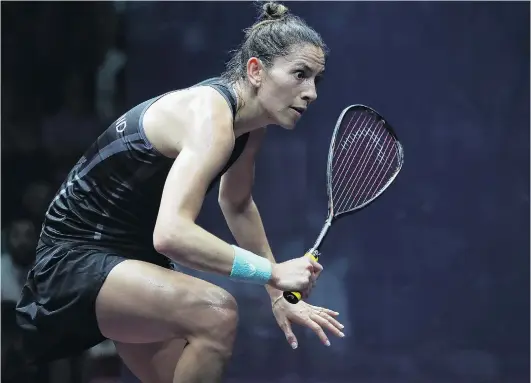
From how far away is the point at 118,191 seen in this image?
6.51 feet

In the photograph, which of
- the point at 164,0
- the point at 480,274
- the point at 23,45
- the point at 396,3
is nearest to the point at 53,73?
the point at 23,45

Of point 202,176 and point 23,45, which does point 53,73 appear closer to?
point 23,45

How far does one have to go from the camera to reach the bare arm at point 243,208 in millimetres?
2289

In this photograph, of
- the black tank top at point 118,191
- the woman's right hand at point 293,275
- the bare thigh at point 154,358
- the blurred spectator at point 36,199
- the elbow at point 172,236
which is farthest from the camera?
the blurred spectator at point 36,199

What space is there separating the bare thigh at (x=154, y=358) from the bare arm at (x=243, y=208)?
33 centimetres

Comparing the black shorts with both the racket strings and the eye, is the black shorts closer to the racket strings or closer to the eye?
the eye

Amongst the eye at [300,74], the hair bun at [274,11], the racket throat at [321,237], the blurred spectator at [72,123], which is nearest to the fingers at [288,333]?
the racket throat at [321,237]

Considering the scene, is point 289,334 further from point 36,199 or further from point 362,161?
point 36,199

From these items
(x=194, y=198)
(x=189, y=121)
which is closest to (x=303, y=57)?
(x=189, y=121)

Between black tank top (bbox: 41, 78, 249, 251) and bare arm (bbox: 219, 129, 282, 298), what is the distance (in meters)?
0.32

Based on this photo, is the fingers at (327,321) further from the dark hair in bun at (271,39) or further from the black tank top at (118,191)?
the dark hair in bun at (271,39)

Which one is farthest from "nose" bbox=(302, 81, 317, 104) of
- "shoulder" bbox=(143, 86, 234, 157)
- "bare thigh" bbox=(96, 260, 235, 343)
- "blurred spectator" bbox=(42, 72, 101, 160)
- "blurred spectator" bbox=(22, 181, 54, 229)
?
"blurred spectator" bbox=(22, 181, 54, 229)

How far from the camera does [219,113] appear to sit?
183 cm

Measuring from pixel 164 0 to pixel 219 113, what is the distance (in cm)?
144
